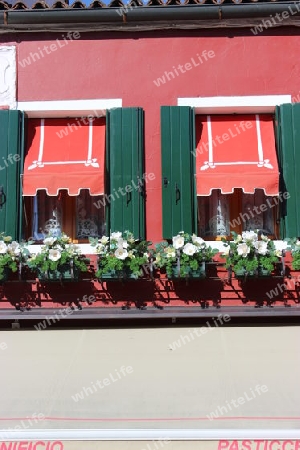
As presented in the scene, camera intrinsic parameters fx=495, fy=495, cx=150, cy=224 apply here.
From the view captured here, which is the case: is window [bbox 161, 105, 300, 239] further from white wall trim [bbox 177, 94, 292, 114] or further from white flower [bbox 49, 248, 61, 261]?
white flower [bbox 49, 248, 61, 261]

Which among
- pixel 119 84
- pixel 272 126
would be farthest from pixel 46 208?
pixel 272 126

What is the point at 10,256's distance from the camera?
574 cm

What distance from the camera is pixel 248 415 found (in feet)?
11.7

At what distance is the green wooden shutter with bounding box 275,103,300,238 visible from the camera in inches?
237

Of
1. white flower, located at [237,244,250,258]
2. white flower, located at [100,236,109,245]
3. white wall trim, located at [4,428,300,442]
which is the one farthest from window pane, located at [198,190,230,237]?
white wall trim, located at [4,428,300,442]

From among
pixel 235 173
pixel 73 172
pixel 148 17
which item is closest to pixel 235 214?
pixel 235 173

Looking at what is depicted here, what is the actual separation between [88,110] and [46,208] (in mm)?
1354

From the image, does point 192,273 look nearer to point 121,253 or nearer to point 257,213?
point 121,253

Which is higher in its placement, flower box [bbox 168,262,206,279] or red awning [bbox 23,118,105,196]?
red awning [bbox 23,118,105,196]

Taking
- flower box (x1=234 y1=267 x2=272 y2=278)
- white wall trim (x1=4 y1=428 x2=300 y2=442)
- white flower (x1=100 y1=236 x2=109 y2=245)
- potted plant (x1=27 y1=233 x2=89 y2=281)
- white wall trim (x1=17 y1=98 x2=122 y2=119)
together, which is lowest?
white wall trim (x1=4 y1=428 x2=300 y2=442)

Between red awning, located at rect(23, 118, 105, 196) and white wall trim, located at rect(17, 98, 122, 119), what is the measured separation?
10cm

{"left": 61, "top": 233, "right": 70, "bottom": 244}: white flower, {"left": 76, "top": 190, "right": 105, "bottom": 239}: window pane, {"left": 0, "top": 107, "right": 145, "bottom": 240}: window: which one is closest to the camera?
{"left": 61, "top": 233, "right": 70, "bottom": 244}: white flower

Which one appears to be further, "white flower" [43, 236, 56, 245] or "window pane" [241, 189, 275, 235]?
"window pane" [241, 189, 275, 235]

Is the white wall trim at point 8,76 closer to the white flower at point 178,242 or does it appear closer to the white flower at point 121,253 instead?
the white flower at point 121,253
